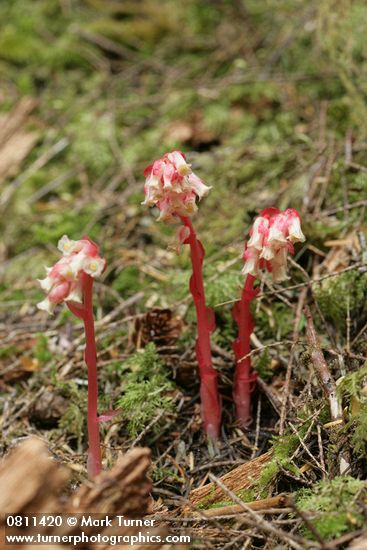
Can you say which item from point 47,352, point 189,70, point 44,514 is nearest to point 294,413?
point 44,514

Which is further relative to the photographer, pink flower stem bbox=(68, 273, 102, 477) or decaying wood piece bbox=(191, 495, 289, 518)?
pink flower stem bbox=(68, 273, 102, 477)

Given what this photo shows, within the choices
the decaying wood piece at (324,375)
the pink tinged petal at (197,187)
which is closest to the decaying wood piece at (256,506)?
the decaying wood piece at (324,375)

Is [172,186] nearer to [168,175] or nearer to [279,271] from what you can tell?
[168,175]

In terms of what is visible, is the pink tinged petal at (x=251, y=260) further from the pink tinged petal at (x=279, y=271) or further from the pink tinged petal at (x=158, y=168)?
the pink tinged petal at (x=158, y=168)

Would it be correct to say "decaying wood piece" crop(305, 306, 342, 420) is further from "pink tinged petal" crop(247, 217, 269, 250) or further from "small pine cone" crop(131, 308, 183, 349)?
"small pine cone" crop(131, 308, 183, 349)

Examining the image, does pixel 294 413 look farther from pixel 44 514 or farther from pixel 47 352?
pixel 47 352

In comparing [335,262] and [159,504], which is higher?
[335,262]

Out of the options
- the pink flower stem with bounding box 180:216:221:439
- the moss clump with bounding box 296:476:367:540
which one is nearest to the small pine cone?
the pink flower stem with bounding box 180:216:221:439

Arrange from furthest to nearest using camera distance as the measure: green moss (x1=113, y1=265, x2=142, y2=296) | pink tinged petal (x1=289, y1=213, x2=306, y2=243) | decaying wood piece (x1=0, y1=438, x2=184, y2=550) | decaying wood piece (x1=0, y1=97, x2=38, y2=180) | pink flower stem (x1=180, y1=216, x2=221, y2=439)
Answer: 1. decaying wood piece (x1=0, y1=97, x2=38, y2=180)
2. green moss (x1=113, y1=265, x2=142, y2=296)
3. pink flower stem (x1=180, y1=216, x2=221, y2=439)
4. pink tinged petal (x1=289, y1=213, x2=306, y2=243)
5. decaying wood piece (x1=0, y1=438, x2=184, y2=550)
